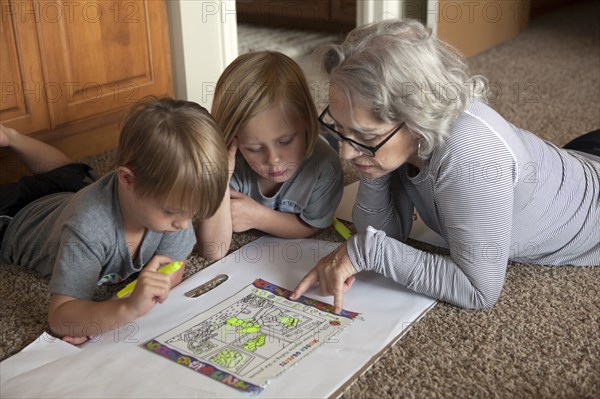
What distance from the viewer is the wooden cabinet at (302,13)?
3246 mm

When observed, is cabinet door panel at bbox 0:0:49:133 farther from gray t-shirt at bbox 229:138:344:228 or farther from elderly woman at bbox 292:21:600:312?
elderly woman at bbox 292:21:600:312

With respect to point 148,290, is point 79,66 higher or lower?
higher

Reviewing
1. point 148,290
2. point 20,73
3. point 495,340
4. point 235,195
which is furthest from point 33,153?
point 495,340

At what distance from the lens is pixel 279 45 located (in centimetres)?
300

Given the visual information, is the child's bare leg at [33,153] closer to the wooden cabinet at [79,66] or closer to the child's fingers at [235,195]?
the wooden cabinet at [79,66]

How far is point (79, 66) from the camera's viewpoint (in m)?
1.72

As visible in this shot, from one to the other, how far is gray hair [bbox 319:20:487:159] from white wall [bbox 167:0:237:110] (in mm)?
895

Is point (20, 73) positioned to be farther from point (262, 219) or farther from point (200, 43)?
point (262, 219)

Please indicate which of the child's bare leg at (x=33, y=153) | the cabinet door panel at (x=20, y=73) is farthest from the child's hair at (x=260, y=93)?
the cabinet door panel at (x=20, y=73)

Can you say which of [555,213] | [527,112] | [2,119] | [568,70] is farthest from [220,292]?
[568,70]

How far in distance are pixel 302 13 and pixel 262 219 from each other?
2197 millimetres

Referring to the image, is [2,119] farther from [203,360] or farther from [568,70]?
[568,70]

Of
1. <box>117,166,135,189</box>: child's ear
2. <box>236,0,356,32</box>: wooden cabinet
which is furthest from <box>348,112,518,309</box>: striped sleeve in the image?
<box>236,0,356,32</box>: wooden cabinet

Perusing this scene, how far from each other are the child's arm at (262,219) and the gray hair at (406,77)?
37 centimetres
